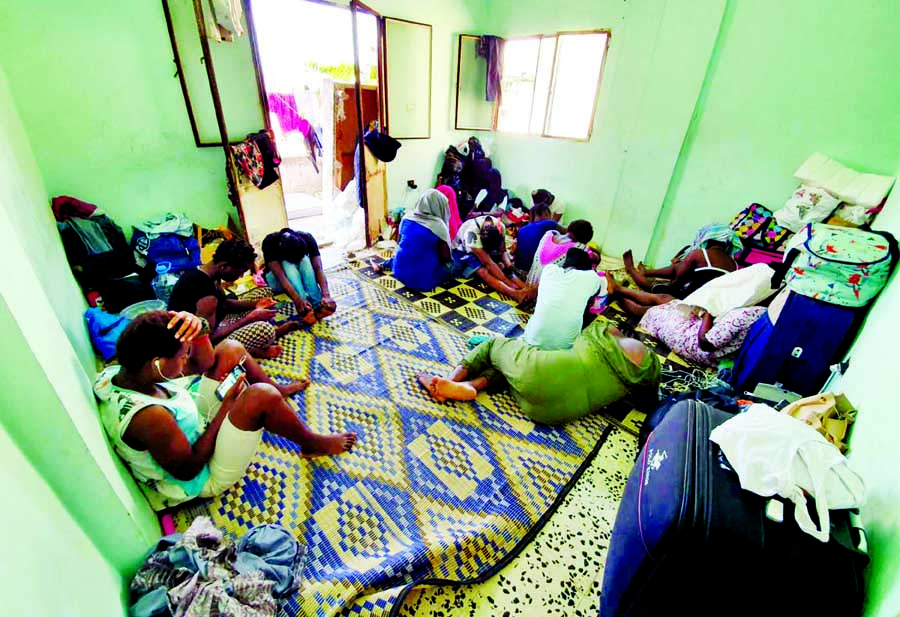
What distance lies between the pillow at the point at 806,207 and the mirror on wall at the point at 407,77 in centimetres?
359

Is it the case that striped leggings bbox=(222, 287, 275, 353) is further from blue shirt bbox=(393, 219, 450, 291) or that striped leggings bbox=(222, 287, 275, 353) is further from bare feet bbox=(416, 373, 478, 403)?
blue shirt bbox=(393, 219, 450, 291)

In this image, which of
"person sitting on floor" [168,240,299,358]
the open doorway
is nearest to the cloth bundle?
"person sitting on floor" [168,240,299,358]

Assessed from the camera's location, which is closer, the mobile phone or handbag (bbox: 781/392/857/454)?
handbag (bbox: 781/392/857/454)

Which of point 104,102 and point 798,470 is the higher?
point 104,102

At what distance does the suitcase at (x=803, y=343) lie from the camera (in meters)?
1.80

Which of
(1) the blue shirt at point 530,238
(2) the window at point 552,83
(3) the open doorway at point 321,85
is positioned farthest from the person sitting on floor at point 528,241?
(3) the open doorway at point 321,85

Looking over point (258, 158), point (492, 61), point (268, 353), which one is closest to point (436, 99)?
point (492, 61)

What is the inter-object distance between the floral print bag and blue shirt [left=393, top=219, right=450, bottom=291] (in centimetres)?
224

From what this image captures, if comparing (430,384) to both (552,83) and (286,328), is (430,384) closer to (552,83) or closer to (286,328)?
(286,328)

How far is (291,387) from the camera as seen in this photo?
1.94 meters

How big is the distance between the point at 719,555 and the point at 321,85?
480 cm

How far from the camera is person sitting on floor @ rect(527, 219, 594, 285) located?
2.72 metres

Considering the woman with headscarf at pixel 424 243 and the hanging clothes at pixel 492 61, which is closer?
the woman with headscarf at pixel 424 243

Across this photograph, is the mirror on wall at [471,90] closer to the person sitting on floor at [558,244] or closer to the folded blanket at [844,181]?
the person sitting on floor at [558,244]
